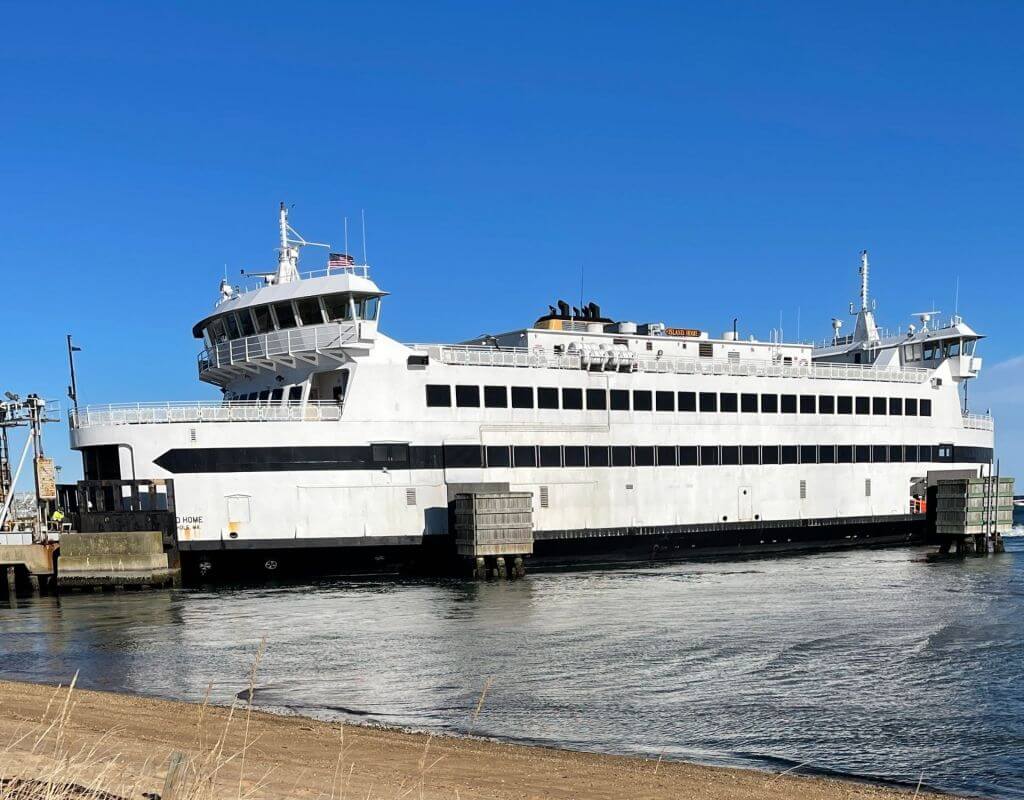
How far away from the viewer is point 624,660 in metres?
18.9

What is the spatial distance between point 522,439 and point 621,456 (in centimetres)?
424

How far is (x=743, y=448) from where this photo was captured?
4072 centimetres

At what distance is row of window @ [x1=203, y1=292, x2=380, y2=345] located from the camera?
→ 3366 cm

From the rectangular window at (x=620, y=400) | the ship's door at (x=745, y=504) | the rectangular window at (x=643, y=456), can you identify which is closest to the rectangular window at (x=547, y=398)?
the rectangular window at (x=620, y=400)

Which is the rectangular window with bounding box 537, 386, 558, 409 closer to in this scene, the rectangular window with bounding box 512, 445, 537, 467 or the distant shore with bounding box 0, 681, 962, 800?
the rectangular window with bounding box 512, 445, 537, 467

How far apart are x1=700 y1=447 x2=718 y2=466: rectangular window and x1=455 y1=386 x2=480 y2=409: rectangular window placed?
9.90 meters

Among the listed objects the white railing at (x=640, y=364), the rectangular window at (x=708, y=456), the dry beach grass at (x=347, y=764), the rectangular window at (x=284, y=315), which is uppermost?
the rectangular window at (x=284, y=315)

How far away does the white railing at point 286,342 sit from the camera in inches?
1304

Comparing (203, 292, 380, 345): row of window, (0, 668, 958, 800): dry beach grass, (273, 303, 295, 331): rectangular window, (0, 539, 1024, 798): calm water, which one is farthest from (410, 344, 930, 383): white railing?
(0, 668, 958, 800): dry beach grass

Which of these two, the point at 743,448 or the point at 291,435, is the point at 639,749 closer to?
the point at 291,435

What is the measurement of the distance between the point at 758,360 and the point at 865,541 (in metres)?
9.13

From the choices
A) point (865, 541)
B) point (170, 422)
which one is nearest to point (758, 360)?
point (865, 541)

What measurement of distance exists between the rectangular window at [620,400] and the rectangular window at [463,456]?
230 inches

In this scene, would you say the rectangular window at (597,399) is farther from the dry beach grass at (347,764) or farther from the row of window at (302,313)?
the dry beach grass at (347,764)
